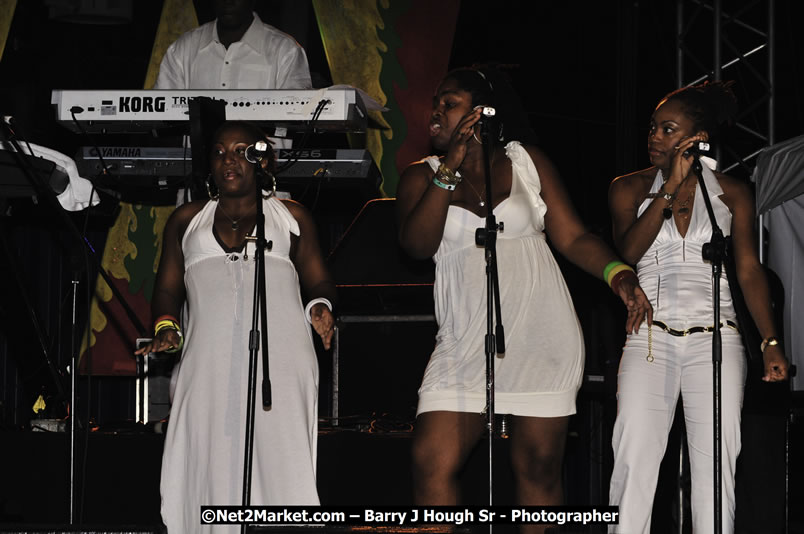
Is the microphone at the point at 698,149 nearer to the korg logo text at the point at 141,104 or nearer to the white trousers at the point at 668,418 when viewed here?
the white trousers at the point at 668,418

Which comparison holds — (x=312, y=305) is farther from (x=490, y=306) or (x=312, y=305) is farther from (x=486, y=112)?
(x=486, y=112)

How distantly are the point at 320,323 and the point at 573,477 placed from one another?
3.75 metres

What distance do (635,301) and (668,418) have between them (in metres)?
0.47

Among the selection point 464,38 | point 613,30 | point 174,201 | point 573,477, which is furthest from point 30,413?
point 613,30

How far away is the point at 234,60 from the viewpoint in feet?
19.3

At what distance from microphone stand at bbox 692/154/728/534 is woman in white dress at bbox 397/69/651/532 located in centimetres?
26

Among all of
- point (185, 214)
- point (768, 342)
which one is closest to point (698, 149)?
point (768, 342)

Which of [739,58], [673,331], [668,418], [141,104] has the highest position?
[739,58]

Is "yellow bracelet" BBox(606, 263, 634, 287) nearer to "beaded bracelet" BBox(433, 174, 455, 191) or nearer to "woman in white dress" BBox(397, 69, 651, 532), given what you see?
"woman in white dress" BBox(397, 69, 651, 532)

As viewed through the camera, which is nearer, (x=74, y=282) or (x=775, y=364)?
(x=775, y=364)

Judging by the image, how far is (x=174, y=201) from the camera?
5840 mm

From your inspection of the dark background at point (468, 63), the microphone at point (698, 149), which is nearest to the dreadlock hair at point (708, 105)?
the microphone at point (698, 149)

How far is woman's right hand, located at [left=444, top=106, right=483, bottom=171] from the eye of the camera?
3496mm

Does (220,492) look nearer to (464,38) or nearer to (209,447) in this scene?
(209,447)
